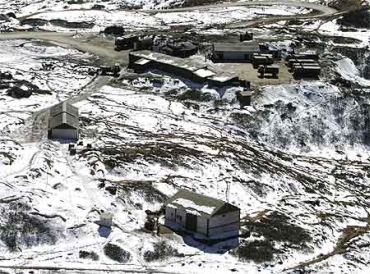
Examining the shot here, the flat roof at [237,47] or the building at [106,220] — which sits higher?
the flat roof at [237,47]

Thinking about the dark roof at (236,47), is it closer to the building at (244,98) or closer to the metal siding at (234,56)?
the metal siding at (234,56)

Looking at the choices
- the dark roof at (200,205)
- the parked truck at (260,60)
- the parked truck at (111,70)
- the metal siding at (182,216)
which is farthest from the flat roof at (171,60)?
the metal siding at (182,216)

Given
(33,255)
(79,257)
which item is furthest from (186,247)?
(33,255)

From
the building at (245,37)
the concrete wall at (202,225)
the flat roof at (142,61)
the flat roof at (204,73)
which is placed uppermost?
the building at (245,37)

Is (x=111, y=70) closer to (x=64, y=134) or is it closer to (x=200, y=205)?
(x=64, y=134)

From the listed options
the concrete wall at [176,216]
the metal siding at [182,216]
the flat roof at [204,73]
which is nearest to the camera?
the metal siding at [182,216]

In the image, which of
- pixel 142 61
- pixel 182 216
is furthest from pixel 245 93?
pixel 182 216

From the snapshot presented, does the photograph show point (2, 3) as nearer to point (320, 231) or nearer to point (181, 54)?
point (181, 54)

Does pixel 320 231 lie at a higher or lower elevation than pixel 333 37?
lower
